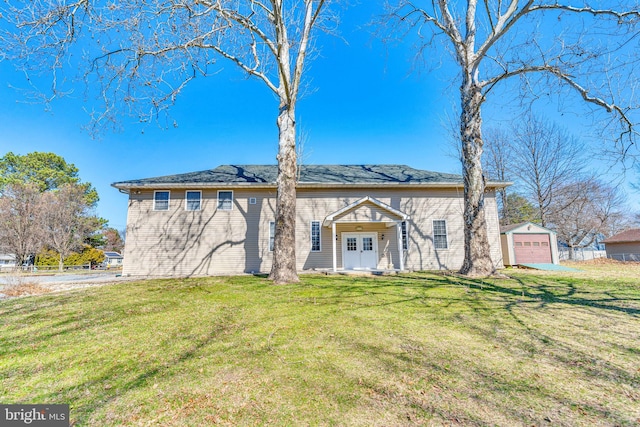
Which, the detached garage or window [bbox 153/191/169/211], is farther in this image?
the detached garage

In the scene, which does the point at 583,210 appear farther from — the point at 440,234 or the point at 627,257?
the point at 440,234

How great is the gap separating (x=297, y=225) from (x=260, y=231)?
1.71 m

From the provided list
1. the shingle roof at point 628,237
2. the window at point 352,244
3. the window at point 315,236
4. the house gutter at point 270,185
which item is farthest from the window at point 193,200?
the shingle roof at point 628,237

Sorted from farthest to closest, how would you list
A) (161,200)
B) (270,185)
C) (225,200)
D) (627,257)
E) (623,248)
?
(623,248) < (627,257) < (225,200) < (161,200) < (270,185)

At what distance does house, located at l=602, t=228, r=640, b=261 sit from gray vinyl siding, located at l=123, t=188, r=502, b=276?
1969cm

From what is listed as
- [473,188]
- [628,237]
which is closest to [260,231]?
[473,188]

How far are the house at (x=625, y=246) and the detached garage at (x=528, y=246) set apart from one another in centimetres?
1546

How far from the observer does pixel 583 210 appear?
79.9 feet

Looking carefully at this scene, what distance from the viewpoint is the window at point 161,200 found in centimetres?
1253

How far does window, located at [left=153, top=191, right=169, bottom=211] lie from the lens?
41.1ft

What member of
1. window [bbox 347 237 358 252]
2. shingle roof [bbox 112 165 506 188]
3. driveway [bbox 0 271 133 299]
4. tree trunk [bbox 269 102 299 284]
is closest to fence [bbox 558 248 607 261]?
shingle roof [bbox 112 165 506 188]

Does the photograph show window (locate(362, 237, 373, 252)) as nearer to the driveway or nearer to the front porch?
the front porch

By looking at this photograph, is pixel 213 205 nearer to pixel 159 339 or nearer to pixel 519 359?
pixel 159 339

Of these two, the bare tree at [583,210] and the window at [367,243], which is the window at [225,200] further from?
the bare tree at [583,210]
